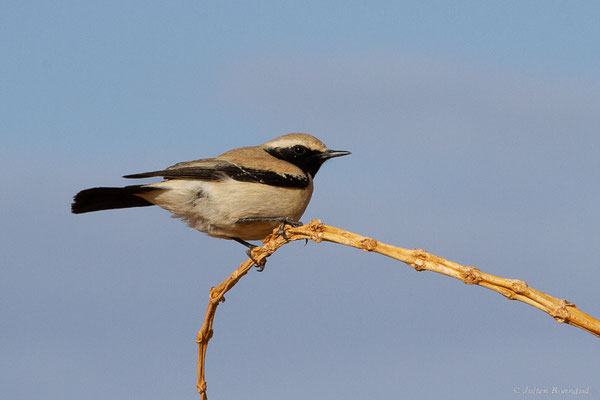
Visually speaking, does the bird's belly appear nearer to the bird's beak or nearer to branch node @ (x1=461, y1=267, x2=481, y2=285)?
the bird's beak

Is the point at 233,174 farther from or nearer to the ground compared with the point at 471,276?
farther from the ground

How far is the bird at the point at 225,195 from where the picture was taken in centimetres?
510

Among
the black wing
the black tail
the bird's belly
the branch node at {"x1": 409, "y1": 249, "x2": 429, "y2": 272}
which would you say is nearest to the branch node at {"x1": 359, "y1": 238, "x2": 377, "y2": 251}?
the branch node at {"x1": 409, "y1": 249, "x2": 429, "y2": 272}

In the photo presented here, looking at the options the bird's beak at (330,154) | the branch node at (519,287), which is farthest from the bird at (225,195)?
the branch node at (519,287)

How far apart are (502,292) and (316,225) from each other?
3.54 feet

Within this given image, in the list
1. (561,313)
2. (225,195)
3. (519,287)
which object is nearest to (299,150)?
(225,195)

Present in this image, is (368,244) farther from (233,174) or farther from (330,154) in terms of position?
(330,154)

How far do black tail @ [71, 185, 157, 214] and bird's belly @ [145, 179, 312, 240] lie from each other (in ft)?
0.56

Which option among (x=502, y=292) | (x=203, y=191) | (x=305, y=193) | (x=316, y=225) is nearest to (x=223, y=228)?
(x=203, y=191)

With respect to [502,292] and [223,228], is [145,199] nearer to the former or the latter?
[223,228]

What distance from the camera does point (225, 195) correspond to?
5160mm

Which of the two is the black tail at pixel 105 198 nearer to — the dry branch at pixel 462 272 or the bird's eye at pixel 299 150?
the bird's eye at pixel 299 150

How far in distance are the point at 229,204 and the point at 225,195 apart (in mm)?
86

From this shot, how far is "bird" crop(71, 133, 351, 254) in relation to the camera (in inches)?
201
